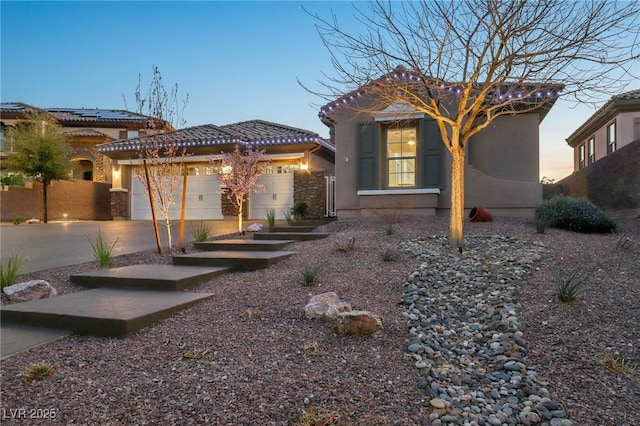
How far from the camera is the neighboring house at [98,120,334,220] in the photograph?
13227 mm

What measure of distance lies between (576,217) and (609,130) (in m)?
10.8

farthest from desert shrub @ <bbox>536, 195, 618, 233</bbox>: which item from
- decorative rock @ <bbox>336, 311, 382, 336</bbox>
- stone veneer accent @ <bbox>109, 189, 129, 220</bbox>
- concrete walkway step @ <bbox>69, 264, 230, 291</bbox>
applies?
stone veneer accent @ <bbox>109, 189, 129, 220</bbox>

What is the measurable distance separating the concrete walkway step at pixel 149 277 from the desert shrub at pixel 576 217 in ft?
20.2

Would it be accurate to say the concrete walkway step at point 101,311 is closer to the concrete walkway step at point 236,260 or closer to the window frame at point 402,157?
the concrete walkway step at point 236,260

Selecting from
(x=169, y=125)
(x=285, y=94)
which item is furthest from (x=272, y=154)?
(x=169, y=125)

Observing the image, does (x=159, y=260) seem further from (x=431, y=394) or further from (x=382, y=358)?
(x=431, y=394)

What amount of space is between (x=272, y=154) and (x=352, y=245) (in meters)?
8.67

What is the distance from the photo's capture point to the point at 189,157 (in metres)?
14.5

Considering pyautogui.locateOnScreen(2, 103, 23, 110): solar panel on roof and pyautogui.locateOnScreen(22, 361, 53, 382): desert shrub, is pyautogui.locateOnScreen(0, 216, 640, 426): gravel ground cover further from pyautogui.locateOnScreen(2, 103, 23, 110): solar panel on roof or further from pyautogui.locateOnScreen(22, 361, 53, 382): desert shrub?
pyautogui.locateOnScreen(2, 103, 23, 110): solar panel on roof

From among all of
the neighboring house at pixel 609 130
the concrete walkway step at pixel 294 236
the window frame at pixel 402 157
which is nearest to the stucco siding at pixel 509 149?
the window frame at pixel 402 157

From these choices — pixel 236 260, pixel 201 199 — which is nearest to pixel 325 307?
pixel 236 260

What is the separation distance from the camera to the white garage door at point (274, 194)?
13.8 metres

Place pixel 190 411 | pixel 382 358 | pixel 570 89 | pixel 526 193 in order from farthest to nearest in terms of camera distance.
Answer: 1. pixel 526 193
2. pixel 570 89
3. pixel 382 358
4. pixel 190 411

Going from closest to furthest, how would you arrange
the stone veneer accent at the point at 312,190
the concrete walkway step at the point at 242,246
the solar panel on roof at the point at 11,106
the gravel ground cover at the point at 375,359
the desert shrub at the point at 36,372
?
the gravel ground cover at the point at 375,359 → the desert shrub at the point at 36,372 → the concrete walkway step at the point at 242,246 → the stone veneer accent at the point at 312,190 → the solar panel on roof at the point at 11,106
